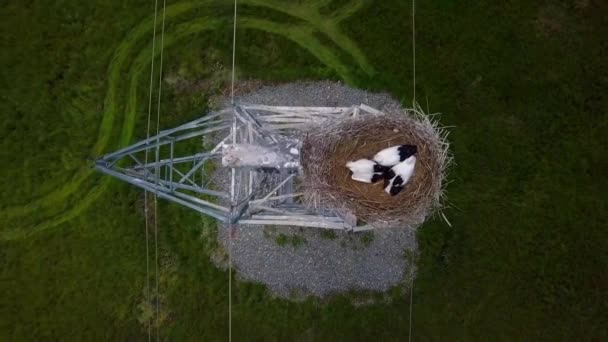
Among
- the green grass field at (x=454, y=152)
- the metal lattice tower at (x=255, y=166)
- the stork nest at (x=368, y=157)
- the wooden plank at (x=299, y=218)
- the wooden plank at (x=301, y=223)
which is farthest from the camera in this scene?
the green grass field at (x=454, y=152)

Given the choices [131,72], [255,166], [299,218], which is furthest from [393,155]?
[131,72]

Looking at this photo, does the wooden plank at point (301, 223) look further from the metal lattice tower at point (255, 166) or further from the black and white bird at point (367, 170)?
the black and white bird at point (367, 170)

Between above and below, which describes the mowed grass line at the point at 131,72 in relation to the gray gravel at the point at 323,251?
above

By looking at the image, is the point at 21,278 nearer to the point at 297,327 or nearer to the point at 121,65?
the point at 121,65

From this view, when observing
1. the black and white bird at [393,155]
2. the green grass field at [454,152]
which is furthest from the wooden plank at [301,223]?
the black and white bird at [393,155]

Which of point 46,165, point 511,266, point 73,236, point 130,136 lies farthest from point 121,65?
point 511,266

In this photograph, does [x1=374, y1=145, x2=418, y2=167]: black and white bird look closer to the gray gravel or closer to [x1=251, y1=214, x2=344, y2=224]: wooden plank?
[x1=251, y1=214, x2=344, y2=224]: wooden plank

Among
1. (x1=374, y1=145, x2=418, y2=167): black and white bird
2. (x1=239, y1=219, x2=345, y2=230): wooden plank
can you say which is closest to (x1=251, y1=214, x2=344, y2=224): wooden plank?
(x1=239, y1=219, x2=345, y2=230): wooden plank
